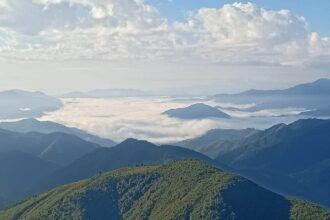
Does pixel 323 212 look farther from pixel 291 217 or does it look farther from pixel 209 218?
pixel 209 218

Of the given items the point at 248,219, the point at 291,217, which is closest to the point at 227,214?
the point at 248,219

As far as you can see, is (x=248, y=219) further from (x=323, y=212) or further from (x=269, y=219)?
(x=323, y=212)

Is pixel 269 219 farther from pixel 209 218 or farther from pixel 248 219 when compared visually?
pixel 209 218

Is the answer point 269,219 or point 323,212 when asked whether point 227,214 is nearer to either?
point 269,219

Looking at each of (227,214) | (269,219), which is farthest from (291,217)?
(227,214)

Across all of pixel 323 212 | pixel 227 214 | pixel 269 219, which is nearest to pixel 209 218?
pixel 227 214

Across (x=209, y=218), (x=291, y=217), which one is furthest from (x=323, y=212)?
(x=209, y=218)
